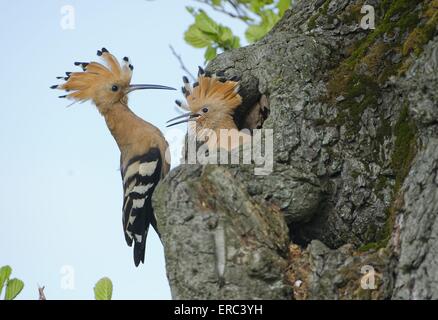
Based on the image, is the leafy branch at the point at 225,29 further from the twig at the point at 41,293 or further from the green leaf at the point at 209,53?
the twig at the point at 41,293

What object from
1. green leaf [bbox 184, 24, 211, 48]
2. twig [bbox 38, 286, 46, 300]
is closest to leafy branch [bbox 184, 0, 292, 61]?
green leaf [bbox 184, 24, 211, 48]

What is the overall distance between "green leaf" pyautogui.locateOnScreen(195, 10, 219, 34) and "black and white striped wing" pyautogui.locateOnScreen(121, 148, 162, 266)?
673 mm

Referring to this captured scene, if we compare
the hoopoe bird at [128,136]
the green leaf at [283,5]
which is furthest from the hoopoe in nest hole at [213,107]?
the green leaf at [283,5]

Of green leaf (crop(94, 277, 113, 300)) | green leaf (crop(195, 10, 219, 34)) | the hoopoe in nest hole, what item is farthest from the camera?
green leaf (crop(195, 10, 219, 34))

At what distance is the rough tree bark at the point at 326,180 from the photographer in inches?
105

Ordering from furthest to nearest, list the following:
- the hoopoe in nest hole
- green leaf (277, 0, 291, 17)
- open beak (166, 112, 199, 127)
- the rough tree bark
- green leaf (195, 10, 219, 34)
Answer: green leaf (277, 0, 291, 17) → green leaf (195, 10, 219, 34) → open beak (166, 112, 199, 127) → the hoopoe in nest hole → the rough tree bark

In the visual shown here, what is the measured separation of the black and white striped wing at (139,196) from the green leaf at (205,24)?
67 cm

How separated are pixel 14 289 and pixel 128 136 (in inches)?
74.2

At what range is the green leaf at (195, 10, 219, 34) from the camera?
4668 millimetres

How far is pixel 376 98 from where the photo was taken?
3.23 metres

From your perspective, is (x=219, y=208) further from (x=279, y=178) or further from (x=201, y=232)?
(x=279, y=178)

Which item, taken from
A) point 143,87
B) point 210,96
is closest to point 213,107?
point 210,96

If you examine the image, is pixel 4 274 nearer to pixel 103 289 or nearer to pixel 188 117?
pixel 103 289

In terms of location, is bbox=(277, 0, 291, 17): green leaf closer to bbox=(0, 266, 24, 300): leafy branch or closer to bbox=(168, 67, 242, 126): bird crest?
bbox=(168, 67, 242, 126): bird crest
